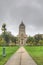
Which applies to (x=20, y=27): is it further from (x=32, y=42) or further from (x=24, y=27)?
(x=32, y=42)

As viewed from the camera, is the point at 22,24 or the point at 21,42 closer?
the point at 21,42

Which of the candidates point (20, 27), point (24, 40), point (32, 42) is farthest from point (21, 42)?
point (32, 42)

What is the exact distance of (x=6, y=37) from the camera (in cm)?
10569

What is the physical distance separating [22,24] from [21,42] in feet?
53.5

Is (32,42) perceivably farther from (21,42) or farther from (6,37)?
(21,42)

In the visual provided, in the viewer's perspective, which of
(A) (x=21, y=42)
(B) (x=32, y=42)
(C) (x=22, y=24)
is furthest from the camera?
(C) (x=22, y=24)

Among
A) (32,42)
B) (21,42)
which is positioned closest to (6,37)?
(32,42)

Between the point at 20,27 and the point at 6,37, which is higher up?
the point at 20,27

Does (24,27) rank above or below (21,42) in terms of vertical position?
above

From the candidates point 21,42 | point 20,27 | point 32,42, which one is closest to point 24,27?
point 20,27

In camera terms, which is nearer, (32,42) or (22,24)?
(32,42)

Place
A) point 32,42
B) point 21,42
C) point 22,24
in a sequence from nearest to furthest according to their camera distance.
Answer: point 32,42
point 21,42
point 22,24

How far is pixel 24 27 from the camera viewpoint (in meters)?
155

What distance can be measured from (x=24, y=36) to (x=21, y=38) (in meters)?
2.80
